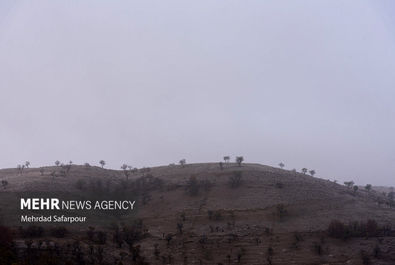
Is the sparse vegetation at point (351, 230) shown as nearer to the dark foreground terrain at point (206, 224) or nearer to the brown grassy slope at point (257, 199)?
the dark foreground terrain at point (206, 224)

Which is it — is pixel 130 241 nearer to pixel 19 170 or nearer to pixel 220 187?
pixel 220 187

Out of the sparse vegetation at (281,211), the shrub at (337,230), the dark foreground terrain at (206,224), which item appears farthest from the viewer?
the sparse vegetation at (281,211)

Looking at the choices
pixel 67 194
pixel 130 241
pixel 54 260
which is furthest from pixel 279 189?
pixel 54 260

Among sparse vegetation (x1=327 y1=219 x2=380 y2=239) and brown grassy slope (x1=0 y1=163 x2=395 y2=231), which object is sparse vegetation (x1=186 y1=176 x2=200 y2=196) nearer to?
brown grassy slope (x1=0 y1=163 x2=395 y2=231)

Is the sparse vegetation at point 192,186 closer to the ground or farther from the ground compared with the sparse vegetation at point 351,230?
farther from the ground

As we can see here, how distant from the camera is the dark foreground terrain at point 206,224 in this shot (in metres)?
46.7

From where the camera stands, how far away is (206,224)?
55188mm

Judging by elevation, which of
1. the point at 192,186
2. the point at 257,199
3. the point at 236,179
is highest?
the point at 236,179

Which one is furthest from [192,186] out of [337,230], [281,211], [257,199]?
[337,230]

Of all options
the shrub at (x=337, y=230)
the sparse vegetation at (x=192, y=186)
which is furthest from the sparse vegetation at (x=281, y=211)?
the sparse vegetation at (x=192, y=186)

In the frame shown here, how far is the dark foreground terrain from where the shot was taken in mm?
46688

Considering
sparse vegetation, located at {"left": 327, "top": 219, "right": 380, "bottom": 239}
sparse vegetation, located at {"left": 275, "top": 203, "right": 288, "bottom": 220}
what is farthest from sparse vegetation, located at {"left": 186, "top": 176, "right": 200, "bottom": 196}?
sparse vegetation, located at {"left": 327, "top": 219, "right": 380, "bottom": 239}

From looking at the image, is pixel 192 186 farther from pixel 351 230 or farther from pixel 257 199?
pixel 351 230

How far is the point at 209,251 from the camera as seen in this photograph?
4891cm
